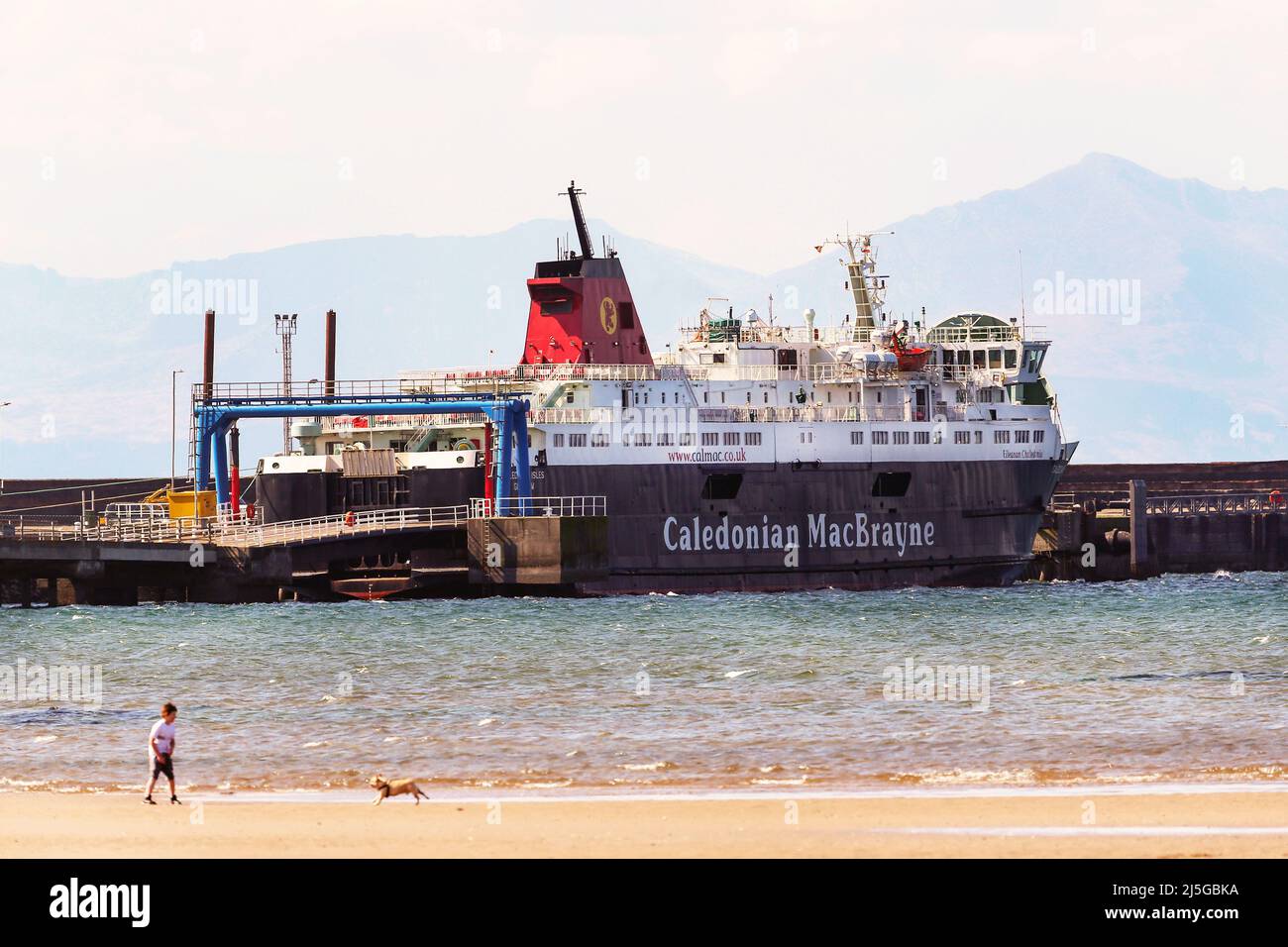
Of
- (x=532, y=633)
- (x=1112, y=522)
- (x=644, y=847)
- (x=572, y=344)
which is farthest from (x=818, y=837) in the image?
(x=1112, y=522)

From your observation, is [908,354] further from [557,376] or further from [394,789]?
[394,789]

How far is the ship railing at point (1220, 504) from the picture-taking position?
91688 mm

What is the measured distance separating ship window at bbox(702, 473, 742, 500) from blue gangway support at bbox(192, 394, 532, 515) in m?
6.28

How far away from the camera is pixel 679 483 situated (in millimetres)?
62969

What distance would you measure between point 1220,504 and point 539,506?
4652 cm

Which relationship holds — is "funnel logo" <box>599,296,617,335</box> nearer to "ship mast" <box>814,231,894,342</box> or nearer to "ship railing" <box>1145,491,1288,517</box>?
"ship mast" <box>814,231,894,342</box>

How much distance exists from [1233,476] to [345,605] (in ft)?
235

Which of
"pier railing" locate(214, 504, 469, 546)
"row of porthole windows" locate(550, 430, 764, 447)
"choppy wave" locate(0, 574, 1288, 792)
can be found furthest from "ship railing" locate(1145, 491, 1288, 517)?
"pier railing" locate(214, 504, 469, 546)

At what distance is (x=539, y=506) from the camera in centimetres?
→ 6081

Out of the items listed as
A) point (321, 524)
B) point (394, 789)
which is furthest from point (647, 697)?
point (321, 524)

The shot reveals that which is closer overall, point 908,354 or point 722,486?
point 722,486

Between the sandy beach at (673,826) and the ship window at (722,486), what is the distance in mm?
39819

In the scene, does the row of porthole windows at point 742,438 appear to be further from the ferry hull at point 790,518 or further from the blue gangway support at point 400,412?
the blue gangway support at point 400,412

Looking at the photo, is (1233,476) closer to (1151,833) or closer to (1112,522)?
(1112,522)
